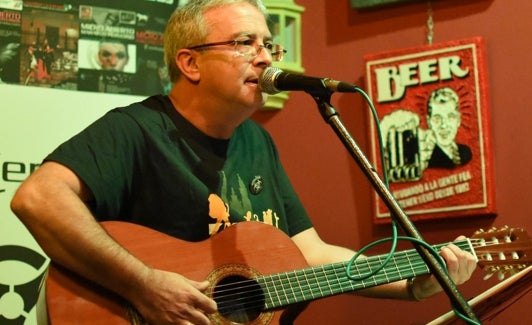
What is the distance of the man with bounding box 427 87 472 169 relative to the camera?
2.54 m

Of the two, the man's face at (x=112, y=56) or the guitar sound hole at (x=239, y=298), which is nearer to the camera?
the guitar sound hole at (x=239, y=298)

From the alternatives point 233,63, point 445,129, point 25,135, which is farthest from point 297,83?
point 25,135

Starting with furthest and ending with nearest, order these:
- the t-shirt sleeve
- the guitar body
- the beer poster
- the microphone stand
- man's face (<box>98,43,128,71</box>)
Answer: man's face (<box>98,43,128,71</box>)
the beer poster
the t-shirt sleeve
the guitar body
the microphone stand

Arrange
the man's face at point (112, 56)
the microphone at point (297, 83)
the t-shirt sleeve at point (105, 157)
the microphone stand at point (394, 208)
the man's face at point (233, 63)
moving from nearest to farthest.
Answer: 1. the microphone stand at point (394, 208)
2. the microphone at point (297, 83)
3. the t-shirt sleeve at point (105, 157)
4. the man's face at point (233, 63)
5. the man's face at point (112, 56)

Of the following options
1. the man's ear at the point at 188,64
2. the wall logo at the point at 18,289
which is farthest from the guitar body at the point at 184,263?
the wall logo at the point at 18,289

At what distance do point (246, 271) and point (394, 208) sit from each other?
53 cm

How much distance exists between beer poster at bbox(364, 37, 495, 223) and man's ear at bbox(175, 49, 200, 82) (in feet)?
2.31

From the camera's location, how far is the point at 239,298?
189 cm

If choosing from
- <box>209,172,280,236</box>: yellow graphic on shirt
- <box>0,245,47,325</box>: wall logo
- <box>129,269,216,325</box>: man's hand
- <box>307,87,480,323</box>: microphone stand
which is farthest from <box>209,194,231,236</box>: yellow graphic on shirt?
<box>0,245,47,325</box>: wall logo

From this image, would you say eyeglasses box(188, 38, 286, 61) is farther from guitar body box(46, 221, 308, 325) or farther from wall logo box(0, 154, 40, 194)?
wall logo box(0, 154, 40, 194)

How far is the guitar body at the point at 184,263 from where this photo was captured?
173 centimetres

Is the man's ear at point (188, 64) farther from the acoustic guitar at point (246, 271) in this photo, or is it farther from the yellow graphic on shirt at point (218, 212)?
the acoustic guitar at point (246, 271)

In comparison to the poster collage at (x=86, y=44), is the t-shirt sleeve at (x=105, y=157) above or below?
below

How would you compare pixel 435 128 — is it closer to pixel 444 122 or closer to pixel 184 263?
pixel 444 122
